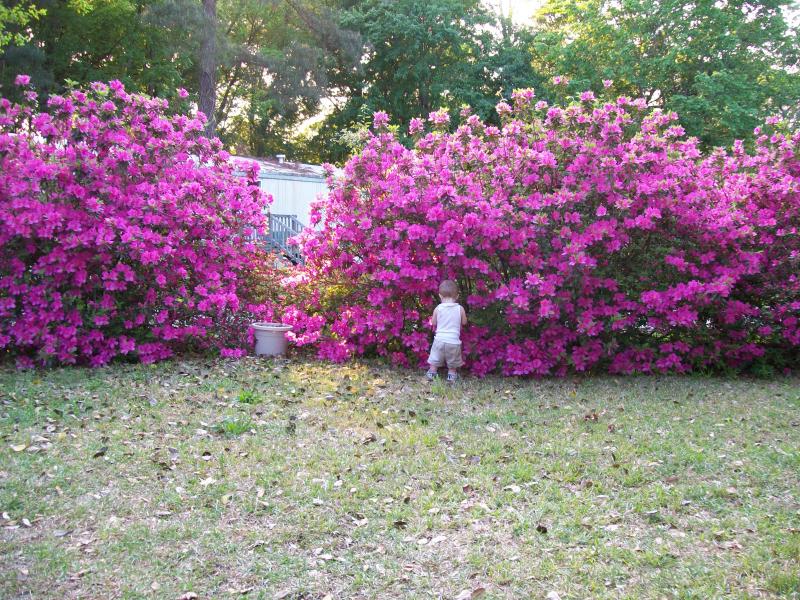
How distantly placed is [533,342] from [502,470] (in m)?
2.99

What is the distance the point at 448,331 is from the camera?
6832 mm

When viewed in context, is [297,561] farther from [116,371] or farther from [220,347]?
[220,347]

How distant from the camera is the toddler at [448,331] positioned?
682 cm

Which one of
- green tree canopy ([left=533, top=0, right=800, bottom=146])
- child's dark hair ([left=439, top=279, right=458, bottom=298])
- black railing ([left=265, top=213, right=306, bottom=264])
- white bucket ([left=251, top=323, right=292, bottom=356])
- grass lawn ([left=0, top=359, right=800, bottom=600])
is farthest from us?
green tree canopy ([left=533, top=0, right=800, bottom=146])

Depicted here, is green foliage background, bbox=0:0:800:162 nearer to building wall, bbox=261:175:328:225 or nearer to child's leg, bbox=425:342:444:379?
building wall, bbox=261:175:328:225

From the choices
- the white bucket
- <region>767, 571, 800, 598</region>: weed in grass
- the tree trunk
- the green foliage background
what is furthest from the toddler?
the tree trunk

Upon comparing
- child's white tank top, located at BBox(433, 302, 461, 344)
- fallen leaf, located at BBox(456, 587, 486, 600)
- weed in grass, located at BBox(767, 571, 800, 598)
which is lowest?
fallen leaf, located at BBox(456, 587, 486, 600)

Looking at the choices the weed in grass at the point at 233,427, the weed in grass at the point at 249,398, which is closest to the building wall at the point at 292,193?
the weed in grass at the point at 249,398

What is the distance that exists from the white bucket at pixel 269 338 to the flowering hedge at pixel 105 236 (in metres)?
0.48

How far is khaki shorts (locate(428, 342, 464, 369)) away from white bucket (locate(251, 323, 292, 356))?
2026 mm

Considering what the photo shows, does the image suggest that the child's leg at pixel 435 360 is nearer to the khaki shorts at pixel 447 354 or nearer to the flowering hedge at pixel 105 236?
the khaki shorts at pixel 447 354

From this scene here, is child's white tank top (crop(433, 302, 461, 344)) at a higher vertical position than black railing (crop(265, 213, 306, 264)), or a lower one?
lower

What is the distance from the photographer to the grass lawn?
3.00 metres

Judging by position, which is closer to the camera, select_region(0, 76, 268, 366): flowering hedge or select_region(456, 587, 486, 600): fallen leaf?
select_region(456, 587, 486, 600): fallen leaf
